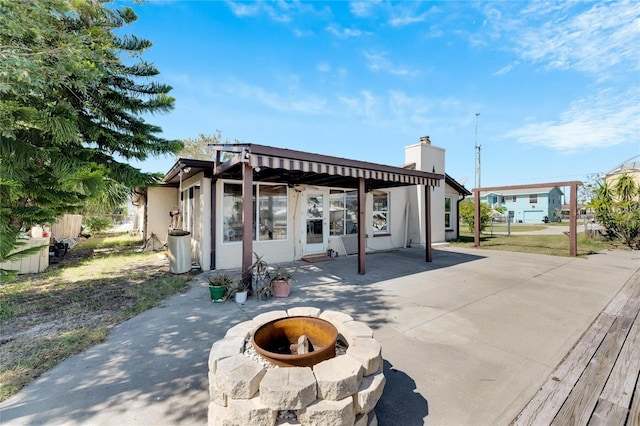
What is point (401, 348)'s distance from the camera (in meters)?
3.06

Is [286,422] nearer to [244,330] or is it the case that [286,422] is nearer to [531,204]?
[244,330]

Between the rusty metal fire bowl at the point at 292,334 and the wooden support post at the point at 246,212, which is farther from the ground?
the wooden support post at the point at 246,212

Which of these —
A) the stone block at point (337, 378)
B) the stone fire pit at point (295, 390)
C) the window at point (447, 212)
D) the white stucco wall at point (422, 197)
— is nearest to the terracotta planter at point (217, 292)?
the stone fire pit at point (295, 390)

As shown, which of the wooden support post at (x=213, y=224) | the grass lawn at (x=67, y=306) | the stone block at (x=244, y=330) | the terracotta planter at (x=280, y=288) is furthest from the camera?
the wooden support post at (x=213, y=224)

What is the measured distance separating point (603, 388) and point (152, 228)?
43.6ft

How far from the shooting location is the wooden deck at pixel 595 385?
6.63 feet

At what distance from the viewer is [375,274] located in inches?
260

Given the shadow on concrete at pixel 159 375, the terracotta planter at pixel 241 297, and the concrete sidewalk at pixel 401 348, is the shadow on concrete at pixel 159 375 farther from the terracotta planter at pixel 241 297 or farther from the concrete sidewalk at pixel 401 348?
the terracotta planter at pixel 241 297

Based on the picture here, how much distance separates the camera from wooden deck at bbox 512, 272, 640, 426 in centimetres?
202

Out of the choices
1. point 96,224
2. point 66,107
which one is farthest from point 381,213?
point 96,224

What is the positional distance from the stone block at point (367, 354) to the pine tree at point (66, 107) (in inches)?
126

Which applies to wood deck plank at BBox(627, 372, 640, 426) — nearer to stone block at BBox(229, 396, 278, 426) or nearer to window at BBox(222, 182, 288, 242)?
stone block at BBox(229, 396, 278, 426)

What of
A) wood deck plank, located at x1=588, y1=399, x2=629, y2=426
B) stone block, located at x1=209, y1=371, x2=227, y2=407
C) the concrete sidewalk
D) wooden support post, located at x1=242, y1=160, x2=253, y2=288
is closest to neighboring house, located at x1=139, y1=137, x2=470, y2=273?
wooden support post, located at x1=242, y1=160, x2=253, y2=288

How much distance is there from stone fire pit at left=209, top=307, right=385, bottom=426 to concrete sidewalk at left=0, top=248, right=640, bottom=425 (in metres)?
0.48
